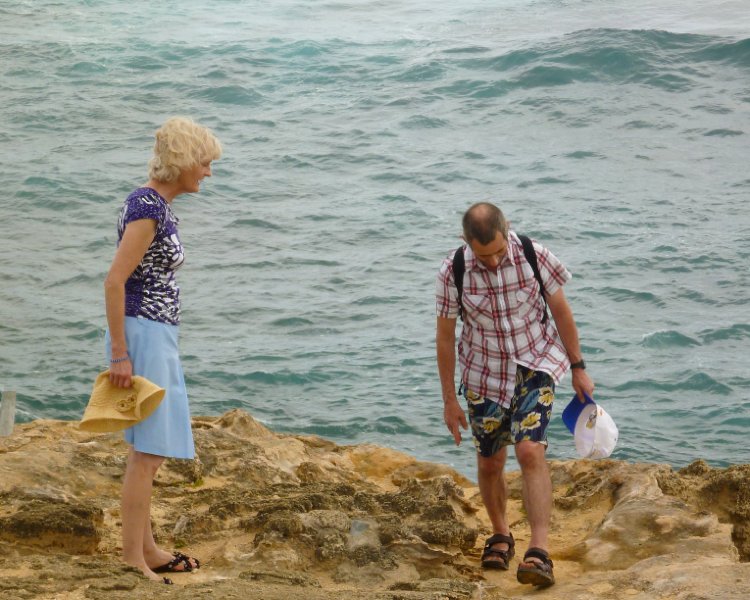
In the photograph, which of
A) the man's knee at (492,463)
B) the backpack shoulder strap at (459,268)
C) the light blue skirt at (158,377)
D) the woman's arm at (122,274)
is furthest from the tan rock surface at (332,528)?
the backpack shoulder strap at (459,268)

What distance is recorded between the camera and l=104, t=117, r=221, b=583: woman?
169 inches

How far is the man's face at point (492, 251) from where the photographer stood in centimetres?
466

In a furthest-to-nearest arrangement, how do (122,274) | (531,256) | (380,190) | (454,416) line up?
(380,190)
(454,416)
(531,256)
(122,274)

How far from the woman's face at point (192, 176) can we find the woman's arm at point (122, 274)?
0.69ft

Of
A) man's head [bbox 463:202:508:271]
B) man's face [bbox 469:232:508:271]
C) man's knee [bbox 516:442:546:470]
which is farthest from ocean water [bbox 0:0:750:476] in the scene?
man's head [bbox 463:202:508:271]

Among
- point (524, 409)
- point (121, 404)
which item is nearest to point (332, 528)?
point (524, 409)

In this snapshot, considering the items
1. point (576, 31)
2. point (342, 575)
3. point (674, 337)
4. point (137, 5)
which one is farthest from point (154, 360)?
point (137, 5)

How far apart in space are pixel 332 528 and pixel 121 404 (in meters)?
1.19

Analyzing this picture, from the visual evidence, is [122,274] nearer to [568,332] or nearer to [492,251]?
[492,251]

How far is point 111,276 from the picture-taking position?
4.23m

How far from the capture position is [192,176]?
4.38 metres

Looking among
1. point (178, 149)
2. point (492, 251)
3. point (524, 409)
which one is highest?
point (178, 149)

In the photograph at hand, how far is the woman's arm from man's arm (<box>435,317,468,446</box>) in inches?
53.4

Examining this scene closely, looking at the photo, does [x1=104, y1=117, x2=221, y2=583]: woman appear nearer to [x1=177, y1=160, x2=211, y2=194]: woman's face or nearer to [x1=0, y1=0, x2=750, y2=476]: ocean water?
[x1=177, y1=160, x2=211, y2=194]: woman's face
